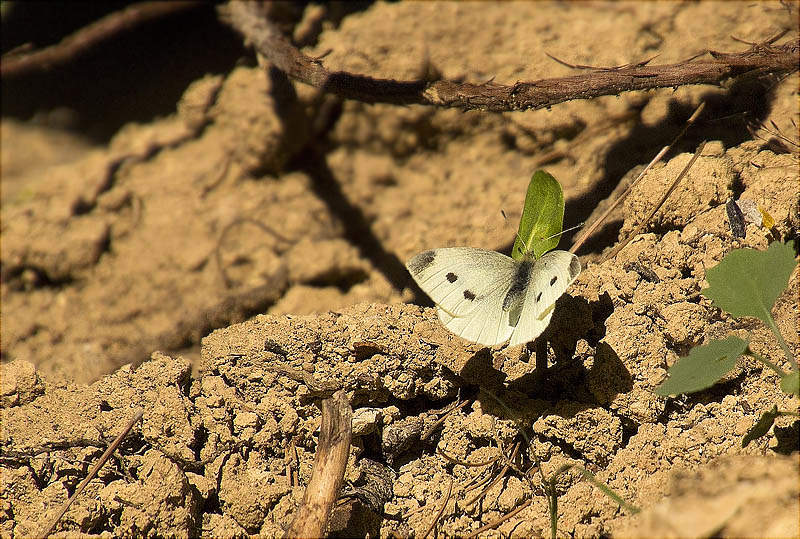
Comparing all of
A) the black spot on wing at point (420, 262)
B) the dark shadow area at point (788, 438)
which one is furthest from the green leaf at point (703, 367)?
the black spot on wing at point (420, 262)

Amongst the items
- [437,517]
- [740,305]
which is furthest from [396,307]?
[740,305]

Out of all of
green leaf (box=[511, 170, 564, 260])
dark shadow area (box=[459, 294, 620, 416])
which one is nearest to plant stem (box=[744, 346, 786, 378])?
dark shadow area (box=[459, 294, 620, 416])

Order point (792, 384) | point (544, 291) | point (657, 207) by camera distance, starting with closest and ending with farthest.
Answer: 1. point (792, 384)
2. point (544, 291)
3. point (657, 207)

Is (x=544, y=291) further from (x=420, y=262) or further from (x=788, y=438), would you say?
(x=788, y=438)

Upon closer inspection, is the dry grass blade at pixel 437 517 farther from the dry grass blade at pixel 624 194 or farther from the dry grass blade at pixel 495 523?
the dry grass blade at pixel 624 194

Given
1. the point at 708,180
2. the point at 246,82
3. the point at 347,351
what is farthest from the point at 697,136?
the point at 246,82

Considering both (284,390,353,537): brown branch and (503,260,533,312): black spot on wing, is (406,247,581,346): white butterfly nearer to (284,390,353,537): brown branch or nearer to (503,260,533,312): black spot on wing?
(503,260,533,312): black spot on wing
